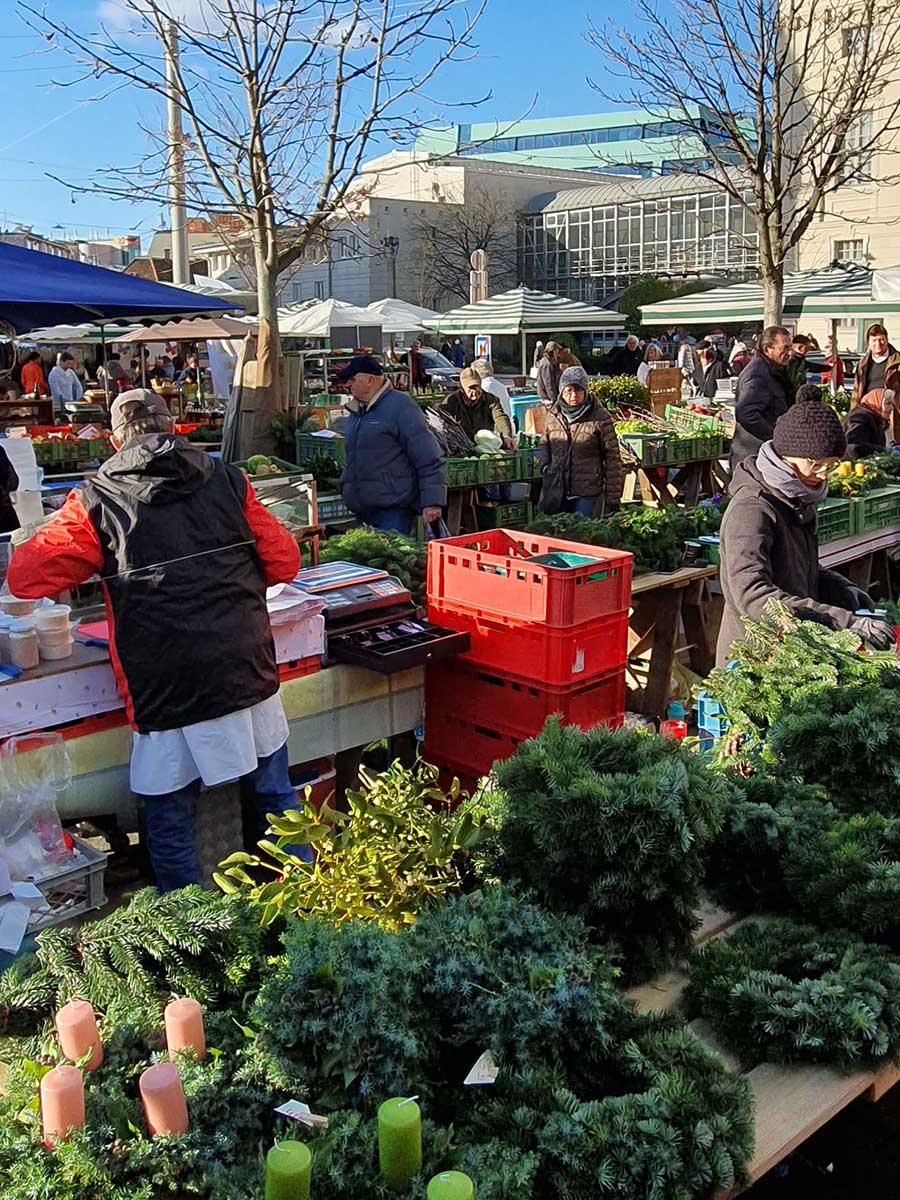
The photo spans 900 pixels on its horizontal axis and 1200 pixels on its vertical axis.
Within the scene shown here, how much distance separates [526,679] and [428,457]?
2.54m

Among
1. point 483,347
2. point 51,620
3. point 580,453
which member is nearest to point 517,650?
point 51,620

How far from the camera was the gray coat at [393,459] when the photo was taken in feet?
21.2

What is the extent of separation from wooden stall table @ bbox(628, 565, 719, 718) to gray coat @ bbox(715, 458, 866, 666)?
1545 mm

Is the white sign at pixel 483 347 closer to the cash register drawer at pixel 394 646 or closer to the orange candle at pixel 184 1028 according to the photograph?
the cash register drawer at pixel 394 646

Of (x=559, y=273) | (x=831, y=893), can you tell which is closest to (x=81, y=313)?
(x=831, y=893)

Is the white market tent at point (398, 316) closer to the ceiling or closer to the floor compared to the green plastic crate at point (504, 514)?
closer to the ceiling

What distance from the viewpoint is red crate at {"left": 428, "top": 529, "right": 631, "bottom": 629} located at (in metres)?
4.08

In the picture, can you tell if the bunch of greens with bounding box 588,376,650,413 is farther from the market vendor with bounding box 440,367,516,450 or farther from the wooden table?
the wooden table

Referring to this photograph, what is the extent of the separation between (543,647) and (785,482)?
1046 millimetres

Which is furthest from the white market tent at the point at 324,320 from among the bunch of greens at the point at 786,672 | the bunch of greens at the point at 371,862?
the bunch of greens at the point at 371,862

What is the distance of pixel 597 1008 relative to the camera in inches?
79.1

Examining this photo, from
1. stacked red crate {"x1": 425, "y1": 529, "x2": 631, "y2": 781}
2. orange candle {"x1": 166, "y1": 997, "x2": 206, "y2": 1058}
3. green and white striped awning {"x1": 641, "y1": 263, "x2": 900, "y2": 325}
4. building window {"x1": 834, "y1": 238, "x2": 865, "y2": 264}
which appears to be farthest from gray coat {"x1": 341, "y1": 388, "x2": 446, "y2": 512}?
building window {"x1": 834, "y1": 238, "x2": 865, "y2": 264}

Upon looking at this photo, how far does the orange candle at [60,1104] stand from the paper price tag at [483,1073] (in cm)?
63

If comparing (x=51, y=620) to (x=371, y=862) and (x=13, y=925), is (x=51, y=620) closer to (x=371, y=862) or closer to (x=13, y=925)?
(x=13, y=925)
